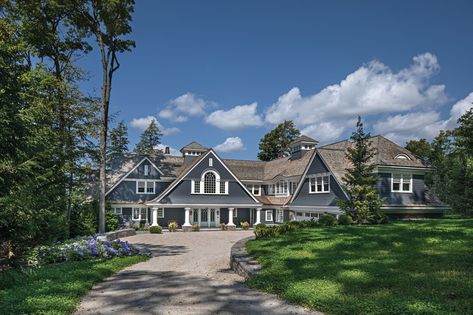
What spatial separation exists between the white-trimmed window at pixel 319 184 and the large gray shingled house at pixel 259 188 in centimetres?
9

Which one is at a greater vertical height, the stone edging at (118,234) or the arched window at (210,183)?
the arched window at (210,183)

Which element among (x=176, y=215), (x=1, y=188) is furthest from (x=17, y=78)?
(x=176, y=215)

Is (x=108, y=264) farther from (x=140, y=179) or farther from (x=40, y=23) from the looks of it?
(x=140, y=179)

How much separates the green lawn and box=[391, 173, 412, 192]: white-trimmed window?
16238mm

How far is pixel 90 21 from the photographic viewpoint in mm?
27344

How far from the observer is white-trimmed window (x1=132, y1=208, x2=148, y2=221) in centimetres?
3791

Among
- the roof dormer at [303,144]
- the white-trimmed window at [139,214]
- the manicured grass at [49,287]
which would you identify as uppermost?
the roof dormer at [303,144]

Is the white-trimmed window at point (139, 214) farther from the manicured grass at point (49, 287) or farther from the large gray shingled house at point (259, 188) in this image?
the manicured grass at point (49, 287)

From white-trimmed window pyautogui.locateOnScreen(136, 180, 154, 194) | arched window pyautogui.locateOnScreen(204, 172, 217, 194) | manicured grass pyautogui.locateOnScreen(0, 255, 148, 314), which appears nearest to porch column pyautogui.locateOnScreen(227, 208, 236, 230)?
arched window pyautogui.locateOnScreen(204, 172, 217, 194)

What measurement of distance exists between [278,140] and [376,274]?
56494 millimetres

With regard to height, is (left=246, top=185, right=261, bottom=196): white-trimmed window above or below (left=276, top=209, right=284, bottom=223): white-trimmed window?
above

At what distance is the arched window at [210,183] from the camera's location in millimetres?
38625

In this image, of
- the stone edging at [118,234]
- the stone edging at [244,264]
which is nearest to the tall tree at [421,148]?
the stone edging at [118,234]

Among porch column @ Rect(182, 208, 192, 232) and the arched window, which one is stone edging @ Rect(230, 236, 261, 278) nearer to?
porch column @ Rect(182, 208, 192, 232)
